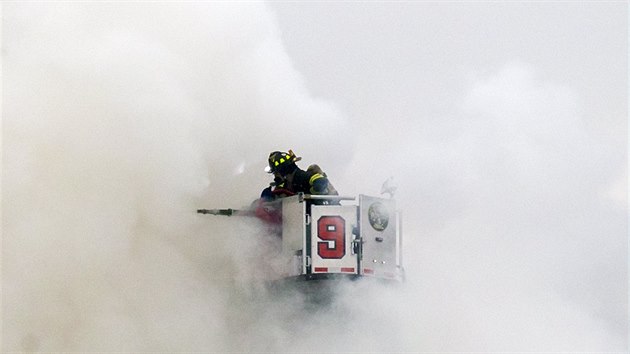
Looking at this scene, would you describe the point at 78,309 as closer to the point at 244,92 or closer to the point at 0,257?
the point at 0,257

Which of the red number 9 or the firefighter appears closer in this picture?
the red number 9

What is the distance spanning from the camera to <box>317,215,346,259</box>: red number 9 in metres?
21.4

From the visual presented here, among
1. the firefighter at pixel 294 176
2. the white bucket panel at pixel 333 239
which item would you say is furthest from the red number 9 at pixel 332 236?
the firefighter at pixel 294 176

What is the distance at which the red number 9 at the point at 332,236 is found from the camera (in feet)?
70.3

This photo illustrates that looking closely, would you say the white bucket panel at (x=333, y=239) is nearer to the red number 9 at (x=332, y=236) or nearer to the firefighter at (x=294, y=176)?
the red number 9 at (x=332, y=236)

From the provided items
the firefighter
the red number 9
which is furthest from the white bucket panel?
the firefighter

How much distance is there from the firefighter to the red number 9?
2.14ft

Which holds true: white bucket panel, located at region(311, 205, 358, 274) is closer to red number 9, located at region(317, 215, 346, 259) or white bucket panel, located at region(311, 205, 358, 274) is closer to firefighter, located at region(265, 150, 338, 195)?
red number 9, located at region(317, 215, 346, 259)

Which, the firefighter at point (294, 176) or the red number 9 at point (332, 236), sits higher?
the firefighter at point (294, 176)

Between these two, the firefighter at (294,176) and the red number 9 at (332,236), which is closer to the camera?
the red number 9 at (332,236)

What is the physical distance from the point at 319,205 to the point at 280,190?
940 mm

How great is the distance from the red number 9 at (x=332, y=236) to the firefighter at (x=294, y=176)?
2.14ft

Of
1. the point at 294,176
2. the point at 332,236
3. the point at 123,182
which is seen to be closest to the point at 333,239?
the point at 332,236

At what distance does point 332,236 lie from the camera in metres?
21.5
